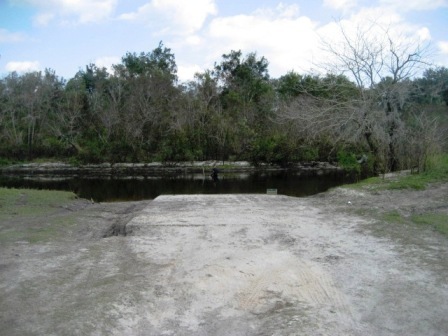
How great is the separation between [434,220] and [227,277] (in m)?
6.04

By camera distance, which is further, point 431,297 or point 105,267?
point 105,267

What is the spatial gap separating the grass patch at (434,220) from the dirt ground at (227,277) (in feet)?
1.46

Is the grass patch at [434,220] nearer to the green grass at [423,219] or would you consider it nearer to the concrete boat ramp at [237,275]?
the green grass at [423,219]

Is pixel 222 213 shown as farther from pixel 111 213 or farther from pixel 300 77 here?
pixel 300 77

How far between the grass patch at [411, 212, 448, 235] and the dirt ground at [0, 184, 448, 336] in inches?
17.5

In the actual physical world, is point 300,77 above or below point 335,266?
above

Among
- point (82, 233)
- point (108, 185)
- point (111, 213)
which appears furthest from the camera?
point (108, 185)

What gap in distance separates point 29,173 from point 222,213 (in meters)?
35.9

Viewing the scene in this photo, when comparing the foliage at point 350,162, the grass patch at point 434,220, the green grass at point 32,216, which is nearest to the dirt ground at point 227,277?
the green grass at point 32,216

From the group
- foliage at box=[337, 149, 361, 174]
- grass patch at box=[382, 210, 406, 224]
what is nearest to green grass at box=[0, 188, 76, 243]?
grass patch at box=[382, 210, 406, 224]

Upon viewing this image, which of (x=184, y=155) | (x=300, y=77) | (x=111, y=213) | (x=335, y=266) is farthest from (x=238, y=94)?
(x=335, y=266)

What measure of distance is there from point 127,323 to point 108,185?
1006 inches

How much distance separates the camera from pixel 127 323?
532 cm

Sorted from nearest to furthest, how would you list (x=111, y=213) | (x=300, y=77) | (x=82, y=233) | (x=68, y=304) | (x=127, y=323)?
(x=127, y=323), (x=68, y=304), (x=82, y=233), (x=111, y=213), (x=300, y=77)
